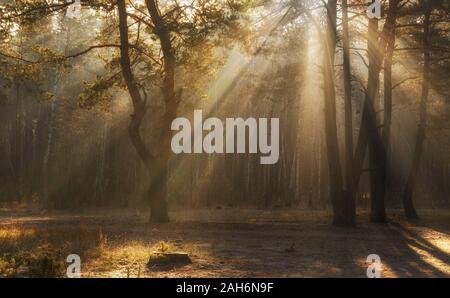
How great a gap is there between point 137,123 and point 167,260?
9673mm

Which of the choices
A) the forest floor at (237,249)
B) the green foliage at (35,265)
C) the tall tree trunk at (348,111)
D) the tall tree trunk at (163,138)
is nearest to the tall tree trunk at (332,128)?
the tall tree trunk at (348,111)

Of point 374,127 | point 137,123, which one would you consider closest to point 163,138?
point 137,123

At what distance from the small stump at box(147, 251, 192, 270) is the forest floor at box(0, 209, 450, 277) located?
192mm

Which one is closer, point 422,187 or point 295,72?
point 295,72

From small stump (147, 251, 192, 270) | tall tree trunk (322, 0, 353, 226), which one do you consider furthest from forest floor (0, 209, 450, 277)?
tall tree trunk (322, 0, 353, 226)

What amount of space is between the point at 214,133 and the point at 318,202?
7266mm

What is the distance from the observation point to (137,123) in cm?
1967

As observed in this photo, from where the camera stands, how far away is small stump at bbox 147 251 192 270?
34.5 ft

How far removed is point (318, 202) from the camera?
109ft

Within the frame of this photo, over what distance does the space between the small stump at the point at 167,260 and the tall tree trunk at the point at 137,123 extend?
9.29 m

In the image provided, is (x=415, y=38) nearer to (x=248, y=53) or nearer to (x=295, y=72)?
(x=295, y=72)

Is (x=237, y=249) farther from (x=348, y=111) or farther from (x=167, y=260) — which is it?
(x=348, y=111)

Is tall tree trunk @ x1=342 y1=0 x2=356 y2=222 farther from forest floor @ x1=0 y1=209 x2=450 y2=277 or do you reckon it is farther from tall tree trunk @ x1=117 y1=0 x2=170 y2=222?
tall tree trunk @ x1=117 y1=0 x2=170 y2=222
